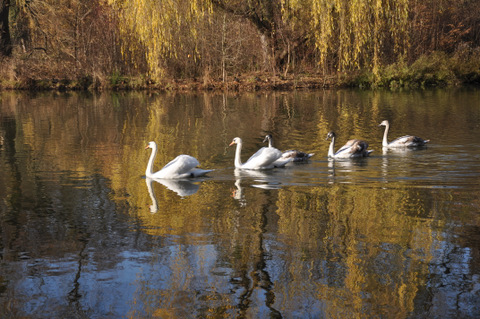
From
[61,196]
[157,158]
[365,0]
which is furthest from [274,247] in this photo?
[365,0]

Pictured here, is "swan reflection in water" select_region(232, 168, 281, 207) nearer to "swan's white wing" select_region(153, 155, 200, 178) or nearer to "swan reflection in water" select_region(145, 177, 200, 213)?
"swan reflection in water" select_region(145, 177, 200, 213)

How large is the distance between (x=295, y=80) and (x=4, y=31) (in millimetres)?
16262

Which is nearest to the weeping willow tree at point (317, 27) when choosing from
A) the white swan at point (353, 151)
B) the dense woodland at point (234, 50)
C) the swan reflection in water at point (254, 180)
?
the dense woodland at point (234, 50)

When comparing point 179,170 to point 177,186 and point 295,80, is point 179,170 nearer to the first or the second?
point 177,186

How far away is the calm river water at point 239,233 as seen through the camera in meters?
5.82

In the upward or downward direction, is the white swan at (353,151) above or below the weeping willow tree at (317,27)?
below

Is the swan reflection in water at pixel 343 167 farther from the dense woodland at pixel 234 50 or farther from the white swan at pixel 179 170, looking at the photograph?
the dense woodland at pixel 234 50

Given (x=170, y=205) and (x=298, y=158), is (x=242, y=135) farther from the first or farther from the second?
(x=170, y=205)

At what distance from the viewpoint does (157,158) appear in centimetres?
1384

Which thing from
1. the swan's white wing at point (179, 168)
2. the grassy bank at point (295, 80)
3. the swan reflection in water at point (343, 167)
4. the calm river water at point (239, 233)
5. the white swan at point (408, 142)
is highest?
the grassy bank at point (295, 80)

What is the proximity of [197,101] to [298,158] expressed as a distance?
16201 millimetres

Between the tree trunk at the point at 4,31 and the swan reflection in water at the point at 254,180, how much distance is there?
27025 millimetres

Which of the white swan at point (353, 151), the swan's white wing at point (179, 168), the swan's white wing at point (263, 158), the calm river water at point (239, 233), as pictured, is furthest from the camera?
the white swan at point (353, 151)

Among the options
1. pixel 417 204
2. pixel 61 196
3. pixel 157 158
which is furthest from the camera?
pixel 157 158
